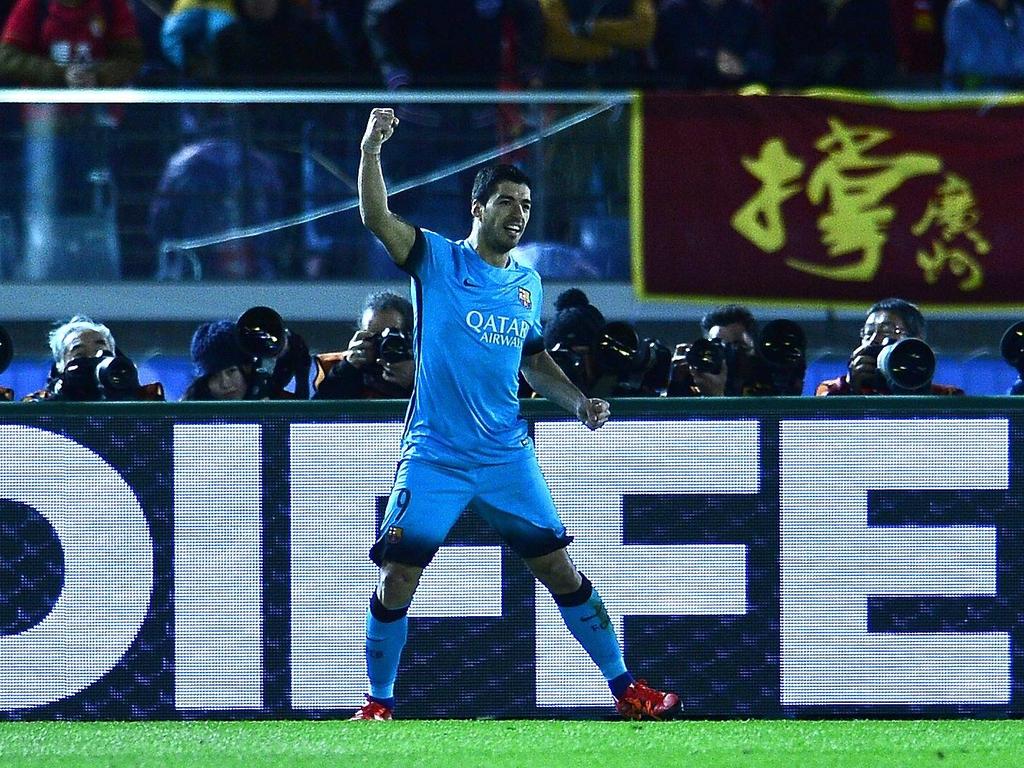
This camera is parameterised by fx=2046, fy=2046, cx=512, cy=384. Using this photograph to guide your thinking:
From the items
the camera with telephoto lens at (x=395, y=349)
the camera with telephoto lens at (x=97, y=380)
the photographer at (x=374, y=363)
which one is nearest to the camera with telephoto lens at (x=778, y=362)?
the photographer at (x=374, y=363)

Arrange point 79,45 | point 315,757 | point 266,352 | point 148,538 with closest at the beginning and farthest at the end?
point 315,757, point 148,538, point 266,352, point 79,45

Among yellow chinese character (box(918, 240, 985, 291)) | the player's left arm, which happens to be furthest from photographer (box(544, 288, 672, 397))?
yellow chinese character (box(918, 240, 985, 291))

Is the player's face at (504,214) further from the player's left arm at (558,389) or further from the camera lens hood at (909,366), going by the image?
the camera lens hood at (909,366)

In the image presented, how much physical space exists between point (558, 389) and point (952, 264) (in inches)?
171

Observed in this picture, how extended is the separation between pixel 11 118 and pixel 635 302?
310 cm

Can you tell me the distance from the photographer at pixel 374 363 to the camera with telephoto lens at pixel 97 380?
0.65m

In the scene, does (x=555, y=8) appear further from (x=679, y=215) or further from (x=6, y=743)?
(x=6, y=743)

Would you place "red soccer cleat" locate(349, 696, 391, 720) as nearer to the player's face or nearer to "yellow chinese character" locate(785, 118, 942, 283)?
the player's face

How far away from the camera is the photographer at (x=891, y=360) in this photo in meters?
6.84

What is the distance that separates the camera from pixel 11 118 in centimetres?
967

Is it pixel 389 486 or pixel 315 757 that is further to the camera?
pixel 389 486

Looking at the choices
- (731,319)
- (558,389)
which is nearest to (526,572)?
(558,389)

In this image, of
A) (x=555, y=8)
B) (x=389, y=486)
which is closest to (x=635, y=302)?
(x=555, y=8)

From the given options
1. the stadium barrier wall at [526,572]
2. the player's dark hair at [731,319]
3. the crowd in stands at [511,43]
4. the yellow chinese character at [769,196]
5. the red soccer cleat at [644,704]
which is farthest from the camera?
the crowd in stands at [511,43]
